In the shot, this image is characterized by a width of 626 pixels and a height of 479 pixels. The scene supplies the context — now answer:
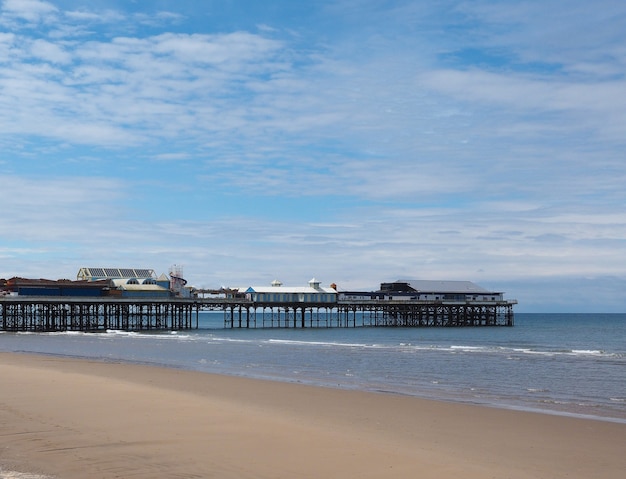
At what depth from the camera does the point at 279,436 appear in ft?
37.3

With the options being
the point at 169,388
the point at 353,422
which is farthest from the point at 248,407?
the point at 169,388

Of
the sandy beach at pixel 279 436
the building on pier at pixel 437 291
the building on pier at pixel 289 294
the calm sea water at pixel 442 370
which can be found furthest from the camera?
the building on pier at pixel 437 291

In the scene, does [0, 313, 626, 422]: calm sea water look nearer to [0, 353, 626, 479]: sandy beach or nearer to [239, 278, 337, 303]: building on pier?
[0, 353, 626, 479]: sandy beach

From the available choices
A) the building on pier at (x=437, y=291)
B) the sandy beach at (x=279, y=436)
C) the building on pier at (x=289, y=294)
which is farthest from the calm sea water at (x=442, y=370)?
the building on pier at (x=437, y=291)

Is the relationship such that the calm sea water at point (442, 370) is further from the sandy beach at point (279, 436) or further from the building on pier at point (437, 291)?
the building on pier at point (437, 291)

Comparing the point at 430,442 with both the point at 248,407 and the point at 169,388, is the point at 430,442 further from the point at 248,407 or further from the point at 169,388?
the point at 169,388

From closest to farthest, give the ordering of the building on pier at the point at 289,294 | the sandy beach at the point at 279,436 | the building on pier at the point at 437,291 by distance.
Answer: the sandy beach at the point at 279,436
the building on pier at the point at 289,294
the building on pier at the point at 437,291

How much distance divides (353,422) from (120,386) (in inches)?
303

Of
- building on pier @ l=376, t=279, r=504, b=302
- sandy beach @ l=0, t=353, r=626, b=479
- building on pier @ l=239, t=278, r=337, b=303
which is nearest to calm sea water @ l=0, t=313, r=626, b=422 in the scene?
sandy beach @ l=0, t=353, r=626, b=479

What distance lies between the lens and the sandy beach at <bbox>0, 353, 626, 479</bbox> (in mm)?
8930

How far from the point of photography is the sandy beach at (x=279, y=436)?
8930 mm

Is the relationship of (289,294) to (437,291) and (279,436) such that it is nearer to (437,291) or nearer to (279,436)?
(437,291)

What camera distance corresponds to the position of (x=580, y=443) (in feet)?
39.3

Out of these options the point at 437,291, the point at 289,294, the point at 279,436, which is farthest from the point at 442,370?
the point at 437,291
